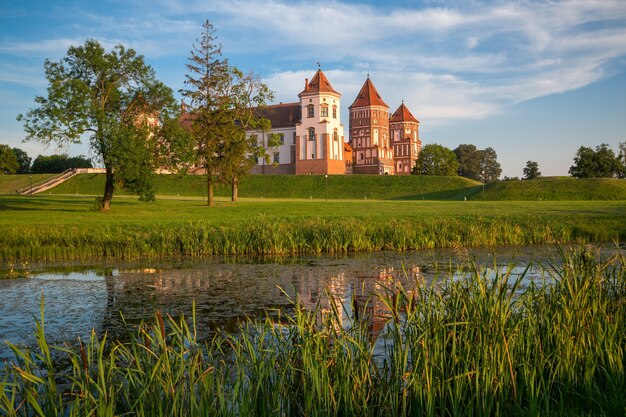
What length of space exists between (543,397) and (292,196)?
6192cm

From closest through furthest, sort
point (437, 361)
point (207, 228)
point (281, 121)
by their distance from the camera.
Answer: point (437, 361) < point (207, 228) < point (281, 121)

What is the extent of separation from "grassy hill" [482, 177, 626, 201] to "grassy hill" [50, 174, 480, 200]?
6.24m

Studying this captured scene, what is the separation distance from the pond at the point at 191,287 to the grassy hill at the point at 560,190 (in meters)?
37.0

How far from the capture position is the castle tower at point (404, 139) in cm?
12162

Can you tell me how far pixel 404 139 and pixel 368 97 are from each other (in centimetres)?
1756

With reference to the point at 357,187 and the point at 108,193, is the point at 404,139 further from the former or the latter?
the point at 108,193

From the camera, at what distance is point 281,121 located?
9644cm

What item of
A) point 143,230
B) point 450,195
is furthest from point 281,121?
point 143,230

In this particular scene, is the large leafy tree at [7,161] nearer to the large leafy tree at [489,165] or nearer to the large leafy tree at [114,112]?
the large leafy tree at [114,112]

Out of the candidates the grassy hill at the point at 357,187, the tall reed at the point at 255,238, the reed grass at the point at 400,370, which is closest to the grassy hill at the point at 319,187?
the grassy hill at the point at 357,187

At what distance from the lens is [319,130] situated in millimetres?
89625

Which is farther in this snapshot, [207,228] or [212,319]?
[207,228]

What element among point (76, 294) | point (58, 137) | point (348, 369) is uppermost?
point (58, 137)

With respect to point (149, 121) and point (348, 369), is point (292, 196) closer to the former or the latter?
point (149, 121)
